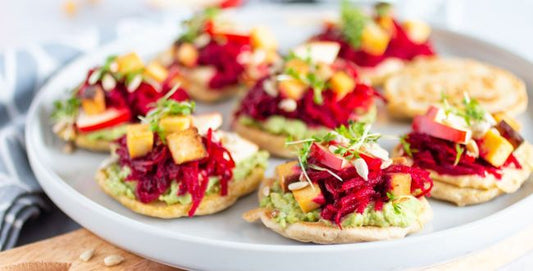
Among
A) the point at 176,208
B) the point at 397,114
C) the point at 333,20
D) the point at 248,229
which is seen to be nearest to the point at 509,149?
the point at 397,114

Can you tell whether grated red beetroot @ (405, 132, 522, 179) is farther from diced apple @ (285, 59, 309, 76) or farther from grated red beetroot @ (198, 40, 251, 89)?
grated red beetroot @ (198, 40, 251, 89)

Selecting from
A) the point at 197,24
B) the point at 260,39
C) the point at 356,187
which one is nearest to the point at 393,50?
the point at 260,39

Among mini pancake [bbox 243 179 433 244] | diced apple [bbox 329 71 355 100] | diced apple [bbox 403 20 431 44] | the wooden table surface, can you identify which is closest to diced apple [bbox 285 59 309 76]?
diced apple [bbox 329 71 355 100]

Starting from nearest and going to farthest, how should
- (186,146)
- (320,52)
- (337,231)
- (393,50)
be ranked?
(337,231)
(186,146)
(320,52)
(393,50)

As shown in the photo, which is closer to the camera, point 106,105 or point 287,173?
point 287,173

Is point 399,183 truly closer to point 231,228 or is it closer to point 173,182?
point 231,228

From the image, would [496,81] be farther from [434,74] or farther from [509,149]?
[509,149]

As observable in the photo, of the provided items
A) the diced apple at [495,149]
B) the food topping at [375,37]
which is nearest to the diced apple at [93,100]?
the food topping at [375,37]
